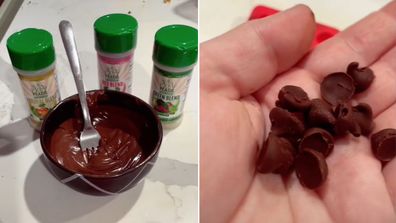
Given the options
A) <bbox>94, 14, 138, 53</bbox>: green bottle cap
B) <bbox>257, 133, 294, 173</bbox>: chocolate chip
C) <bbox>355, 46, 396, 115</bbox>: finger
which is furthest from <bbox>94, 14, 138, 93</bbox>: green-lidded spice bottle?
<bbox>355, 46, 396, 115</bbox>: finger

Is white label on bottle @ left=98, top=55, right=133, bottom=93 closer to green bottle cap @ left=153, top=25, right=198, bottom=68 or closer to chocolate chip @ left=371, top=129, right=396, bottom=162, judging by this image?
green bottle cap @ left=153, top=25, right=198, bottom=68

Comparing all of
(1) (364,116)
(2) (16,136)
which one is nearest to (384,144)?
(1) (364,116)

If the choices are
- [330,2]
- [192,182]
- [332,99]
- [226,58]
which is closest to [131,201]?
[192,182]

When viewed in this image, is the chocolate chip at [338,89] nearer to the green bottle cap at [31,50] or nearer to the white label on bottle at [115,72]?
the white label on bottle at [115,72]

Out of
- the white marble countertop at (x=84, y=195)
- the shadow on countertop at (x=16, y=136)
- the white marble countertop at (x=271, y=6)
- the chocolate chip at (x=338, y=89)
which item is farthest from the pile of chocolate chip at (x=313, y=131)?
the shadow on countertop at (x=16, y=136)

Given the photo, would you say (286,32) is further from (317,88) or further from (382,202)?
(382,202)

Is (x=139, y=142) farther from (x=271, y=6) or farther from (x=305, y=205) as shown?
(x=271, y=6)
